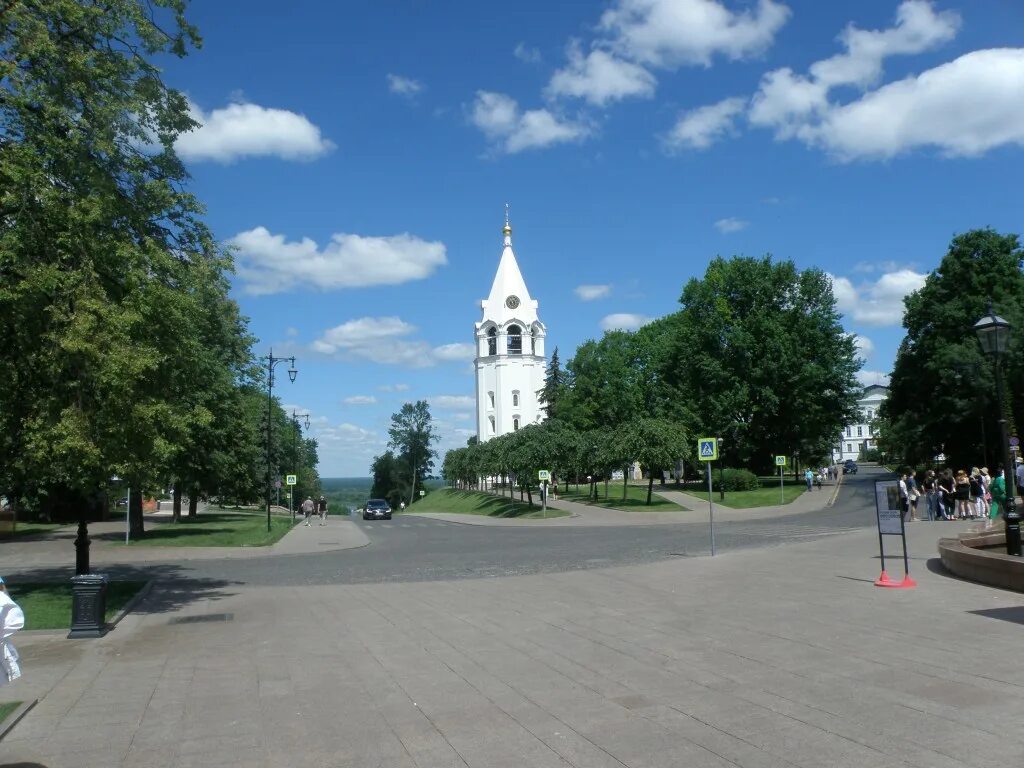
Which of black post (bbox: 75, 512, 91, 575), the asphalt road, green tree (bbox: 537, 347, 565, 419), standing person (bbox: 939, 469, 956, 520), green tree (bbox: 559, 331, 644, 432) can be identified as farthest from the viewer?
green tree (bbox: 537, 347, 565, 419)

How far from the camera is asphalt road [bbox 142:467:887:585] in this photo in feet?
70.4

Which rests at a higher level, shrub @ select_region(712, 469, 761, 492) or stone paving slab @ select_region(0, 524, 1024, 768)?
shrub @ select_region(712, 469, 761, 492)

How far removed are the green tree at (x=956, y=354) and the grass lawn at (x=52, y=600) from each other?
43.1 m

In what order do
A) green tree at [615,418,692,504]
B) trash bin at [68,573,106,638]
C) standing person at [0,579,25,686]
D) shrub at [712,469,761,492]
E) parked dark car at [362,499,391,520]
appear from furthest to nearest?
parked dark car at [362,499,391,520] < shrub at [712,469,761,492] < green tree at [615,418,692,504] < trash bin at [68,573,106,638] < standing person at [0,579,25,686]

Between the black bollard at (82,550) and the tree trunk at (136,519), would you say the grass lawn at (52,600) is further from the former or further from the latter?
the tree trunk at (136,519)

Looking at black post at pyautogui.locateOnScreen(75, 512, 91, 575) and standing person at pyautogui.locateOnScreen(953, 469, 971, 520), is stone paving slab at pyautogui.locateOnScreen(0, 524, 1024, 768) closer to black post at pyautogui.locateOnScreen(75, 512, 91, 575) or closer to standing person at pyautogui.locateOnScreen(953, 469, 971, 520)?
black post at pyautogui.locateOnScreen(75, 512, 91, 575)

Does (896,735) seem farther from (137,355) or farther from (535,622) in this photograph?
(137,355)

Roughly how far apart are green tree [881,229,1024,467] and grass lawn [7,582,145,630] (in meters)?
43.1

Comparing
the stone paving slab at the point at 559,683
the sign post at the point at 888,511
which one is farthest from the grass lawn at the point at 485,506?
the stone paving slab at the point at 559,683

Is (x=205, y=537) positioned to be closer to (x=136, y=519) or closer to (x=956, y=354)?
(x=136, y=519)

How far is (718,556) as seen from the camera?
21.6m

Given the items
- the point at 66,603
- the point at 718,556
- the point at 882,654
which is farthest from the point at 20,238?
the point at 718,556

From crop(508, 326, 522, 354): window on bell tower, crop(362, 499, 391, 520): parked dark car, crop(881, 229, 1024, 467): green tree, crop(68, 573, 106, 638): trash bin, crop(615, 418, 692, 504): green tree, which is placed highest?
crop(508, 326, 522, 354): window on bell tower

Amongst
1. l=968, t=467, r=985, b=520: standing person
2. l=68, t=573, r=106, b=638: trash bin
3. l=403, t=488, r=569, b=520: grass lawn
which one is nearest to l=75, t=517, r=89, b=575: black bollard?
l=68, t=573, r=106, b=638: trash bin
